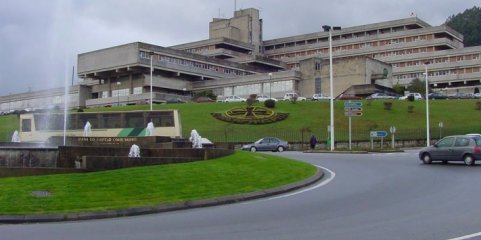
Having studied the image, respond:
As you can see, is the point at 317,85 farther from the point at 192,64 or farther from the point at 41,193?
the point at 41,193

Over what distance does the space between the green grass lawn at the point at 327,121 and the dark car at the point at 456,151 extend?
26501mm

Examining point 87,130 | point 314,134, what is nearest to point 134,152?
point 87,130

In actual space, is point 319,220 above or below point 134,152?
below

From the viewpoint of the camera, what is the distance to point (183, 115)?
72.1 meters

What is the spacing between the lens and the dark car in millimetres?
25031

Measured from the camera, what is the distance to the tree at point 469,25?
15600 centimetres

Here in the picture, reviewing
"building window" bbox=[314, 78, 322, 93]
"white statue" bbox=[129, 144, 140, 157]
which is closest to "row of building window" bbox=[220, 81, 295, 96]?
"building window" bbox=[314, 78, 322, 93]

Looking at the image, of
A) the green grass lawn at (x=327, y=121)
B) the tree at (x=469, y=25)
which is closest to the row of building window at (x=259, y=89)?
the green grass lawn at (x=327, y=121)

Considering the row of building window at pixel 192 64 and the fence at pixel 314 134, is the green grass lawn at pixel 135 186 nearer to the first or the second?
the fence at pixel 314 134

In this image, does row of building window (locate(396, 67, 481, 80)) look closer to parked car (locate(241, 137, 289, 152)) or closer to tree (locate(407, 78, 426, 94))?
tree (locate(407, 78, 426, 94))

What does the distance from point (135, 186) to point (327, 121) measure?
5221cm

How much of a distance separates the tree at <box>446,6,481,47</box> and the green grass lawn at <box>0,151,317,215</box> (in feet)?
501

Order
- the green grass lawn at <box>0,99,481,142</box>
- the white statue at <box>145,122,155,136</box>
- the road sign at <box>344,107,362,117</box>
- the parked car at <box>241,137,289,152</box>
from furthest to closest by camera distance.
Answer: the green grass lawn at <box>0,99,481,142</box> → the parked car at <box>241,137,289,152</box> → the road sign at <box>344,107,362,117</box> → the white statue at <box>145,122,155,136</box>

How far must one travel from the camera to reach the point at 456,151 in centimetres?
2559
